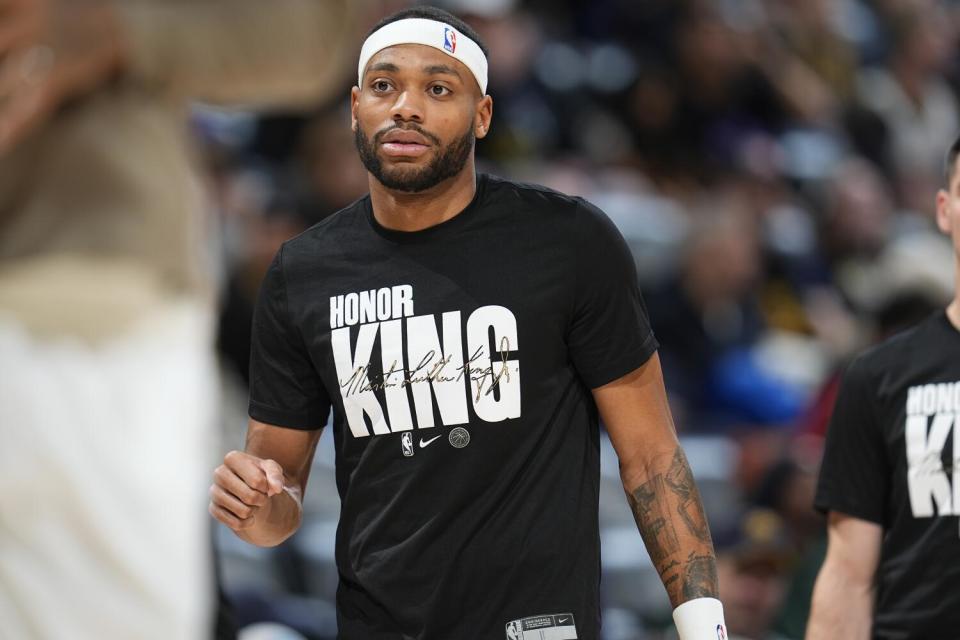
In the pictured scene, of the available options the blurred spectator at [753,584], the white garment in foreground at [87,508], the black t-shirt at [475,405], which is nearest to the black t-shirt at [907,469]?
the black t-shirt at [475,405]

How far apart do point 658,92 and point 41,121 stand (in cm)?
654

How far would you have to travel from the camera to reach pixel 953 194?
3.41 metres

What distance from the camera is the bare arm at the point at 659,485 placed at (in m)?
2.70

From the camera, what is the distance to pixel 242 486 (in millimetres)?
2537

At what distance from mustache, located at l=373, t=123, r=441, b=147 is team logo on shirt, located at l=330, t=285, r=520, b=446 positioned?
0.26 m

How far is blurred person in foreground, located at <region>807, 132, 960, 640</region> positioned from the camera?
3.30 m

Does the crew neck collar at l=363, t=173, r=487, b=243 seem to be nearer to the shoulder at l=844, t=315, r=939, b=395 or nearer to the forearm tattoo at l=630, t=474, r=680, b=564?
the forearm tattoo at l=630, t=474, r=680, b=564

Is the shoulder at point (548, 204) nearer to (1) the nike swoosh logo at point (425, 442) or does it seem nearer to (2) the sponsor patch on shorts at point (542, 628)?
(1) the nike swoosh logo at point (425, 442)

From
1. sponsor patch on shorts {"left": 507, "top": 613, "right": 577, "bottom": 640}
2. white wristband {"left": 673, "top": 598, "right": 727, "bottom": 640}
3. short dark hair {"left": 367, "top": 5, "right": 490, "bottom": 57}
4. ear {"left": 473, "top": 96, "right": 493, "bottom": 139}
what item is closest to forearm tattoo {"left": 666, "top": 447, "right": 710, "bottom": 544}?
white wristband {"left": 673, "top": 598, "right": 727, "bottom": 640}

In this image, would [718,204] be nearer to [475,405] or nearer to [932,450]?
[932,450]

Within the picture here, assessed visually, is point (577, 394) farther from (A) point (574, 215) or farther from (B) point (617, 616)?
(B) point (617, 616)

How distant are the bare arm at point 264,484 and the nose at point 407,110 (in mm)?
606

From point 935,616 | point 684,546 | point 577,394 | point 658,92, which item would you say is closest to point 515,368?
point 577,394

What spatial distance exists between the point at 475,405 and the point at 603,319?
0.27 m
